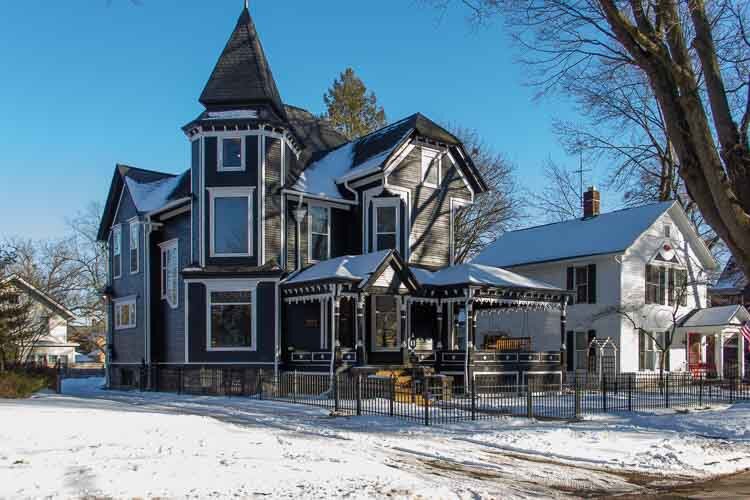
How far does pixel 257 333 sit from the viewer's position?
2664cm

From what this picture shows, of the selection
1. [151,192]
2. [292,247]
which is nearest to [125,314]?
[151,192]

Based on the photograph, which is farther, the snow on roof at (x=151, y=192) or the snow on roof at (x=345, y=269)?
the snow on roof at (x=151, y=192)

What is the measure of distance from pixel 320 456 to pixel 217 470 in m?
2.05

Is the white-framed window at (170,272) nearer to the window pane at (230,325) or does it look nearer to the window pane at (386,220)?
the window pane at (230,325)

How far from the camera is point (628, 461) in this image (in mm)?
12781

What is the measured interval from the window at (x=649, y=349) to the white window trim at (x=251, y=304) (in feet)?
58.2

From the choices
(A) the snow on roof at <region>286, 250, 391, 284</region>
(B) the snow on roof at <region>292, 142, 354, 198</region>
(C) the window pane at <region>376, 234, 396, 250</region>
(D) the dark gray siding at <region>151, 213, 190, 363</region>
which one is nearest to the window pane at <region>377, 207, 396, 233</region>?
(C) the window pane at <region>376, 234, 396, 250</region>

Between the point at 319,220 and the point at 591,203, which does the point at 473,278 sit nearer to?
the point at 319,220

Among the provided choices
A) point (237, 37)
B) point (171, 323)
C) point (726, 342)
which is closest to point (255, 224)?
point (171, 323)

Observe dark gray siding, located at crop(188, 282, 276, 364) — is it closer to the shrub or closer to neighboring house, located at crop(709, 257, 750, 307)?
the shrub

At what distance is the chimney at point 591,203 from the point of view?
38469 millimetres

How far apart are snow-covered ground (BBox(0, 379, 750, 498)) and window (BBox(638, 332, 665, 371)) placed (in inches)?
634

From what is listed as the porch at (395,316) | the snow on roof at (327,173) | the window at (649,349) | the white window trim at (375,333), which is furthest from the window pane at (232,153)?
the window at (649,349)

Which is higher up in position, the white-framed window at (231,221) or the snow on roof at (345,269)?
the white-framed window at (231,221)
